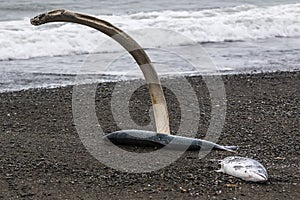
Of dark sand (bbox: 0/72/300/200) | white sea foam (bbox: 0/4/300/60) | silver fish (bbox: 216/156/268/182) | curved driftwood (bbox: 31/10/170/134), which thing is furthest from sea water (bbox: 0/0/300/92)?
silver fish (bbox: 216/156/268/182)

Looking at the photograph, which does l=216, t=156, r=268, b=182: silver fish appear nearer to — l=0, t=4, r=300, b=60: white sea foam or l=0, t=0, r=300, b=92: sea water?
l=0, t=0, r=300, b=92: sea water

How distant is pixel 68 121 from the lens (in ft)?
20.3

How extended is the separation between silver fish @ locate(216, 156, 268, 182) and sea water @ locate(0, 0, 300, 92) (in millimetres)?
4337

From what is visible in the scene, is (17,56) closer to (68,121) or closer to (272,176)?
(68,121)

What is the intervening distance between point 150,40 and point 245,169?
9.11 metres

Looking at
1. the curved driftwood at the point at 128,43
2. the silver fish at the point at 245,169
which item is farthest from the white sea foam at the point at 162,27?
the silver fish at the point at 245,169

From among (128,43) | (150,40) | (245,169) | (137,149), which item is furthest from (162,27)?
(245,169)

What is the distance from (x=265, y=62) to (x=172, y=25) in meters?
5.26

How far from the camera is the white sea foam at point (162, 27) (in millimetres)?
12203

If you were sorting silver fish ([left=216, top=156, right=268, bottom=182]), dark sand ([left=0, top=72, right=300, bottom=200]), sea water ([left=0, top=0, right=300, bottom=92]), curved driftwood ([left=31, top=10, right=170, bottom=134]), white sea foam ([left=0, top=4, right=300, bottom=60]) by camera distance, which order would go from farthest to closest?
white sea foam ([left=0, top=4, right=300, bottom=60]), sea water ([left=0, top=0, right=300, bottom=92]), curved driftwood ([left=31, top=10, right=170, bottom=134]), silver fish ([left=216, top=156, right=268, bottom=182]), dark sand ([left=0, top=72, right=300, bottom=200])

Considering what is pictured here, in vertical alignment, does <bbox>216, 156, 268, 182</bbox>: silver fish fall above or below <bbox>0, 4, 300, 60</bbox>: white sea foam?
above

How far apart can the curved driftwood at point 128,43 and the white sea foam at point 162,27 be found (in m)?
6.12

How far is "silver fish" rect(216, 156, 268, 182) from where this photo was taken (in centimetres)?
430

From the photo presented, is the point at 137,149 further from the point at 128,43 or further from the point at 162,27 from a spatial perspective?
the point at 162,27
